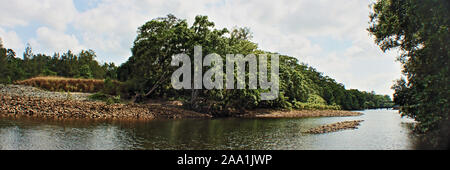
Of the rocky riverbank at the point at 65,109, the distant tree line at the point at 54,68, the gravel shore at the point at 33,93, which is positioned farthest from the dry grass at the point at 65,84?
the distant tree line at the point at 54,68

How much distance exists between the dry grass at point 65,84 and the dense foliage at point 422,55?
124ft

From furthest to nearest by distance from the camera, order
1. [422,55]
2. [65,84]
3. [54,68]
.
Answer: [54,68]
[65,84]
[422,55]

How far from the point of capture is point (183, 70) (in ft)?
128

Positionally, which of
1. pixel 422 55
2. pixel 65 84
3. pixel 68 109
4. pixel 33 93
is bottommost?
pixel 68 109

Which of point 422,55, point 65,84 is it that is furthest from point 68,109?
point 422,55

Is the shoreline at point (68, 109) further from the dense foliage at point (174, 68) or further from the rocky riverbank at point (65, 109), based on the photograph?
the dense foliage at point (174, 68)

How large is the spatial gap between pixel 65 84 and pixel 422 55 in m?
41.6

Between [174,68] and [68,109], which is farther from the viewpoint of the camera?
[174,68]

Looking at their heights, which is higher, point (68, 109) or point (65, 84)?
point (65, 84)

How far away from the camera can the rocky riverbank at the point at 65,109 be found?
2598 centimetres

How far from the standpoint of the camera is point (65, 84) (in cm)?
4022

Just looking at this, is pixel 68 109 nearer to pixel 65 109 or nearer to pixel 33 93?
pixel 65 109
